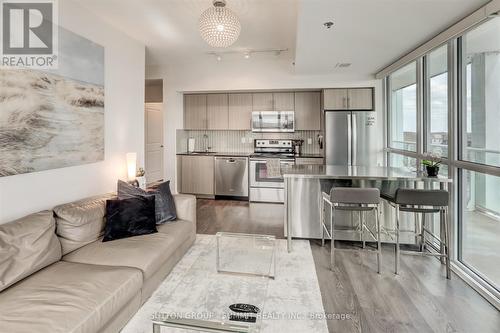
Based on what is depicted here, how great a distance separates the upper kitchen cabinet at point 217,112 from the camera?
625cm

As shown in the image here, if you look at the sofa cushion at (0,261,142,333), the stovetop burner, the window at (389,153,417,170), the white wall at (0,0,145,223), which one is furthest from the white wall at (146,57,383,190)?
the sofa cushion at (0,261,142,333)

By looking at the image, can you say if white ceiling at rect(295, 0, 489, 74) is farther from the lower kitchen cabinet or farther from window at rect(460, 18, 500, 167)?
the lower kitchen cabinet

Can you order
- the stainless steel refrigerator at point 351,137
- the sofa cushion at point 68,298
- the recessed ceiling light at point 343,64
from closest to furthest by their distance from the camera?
1. the sofa cushion at point 68,298
2. the recessed ceiling light at point 343,64
3. the stainless steel refrigerator at point 351,137

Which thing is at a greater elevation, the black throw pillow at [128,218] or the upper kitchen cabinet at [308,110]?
the upper kitchen cabinet at [308,110]

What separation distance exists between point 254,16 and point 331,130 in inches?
102

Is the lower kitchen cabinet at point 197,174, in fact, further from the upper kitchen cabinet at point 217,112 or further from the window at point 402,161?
the window at point 402,161

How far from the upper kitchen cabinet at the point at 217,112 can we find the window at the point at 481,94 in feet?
14.2

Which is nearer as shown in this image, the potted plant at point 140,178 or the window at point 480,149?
the window at point 480,149

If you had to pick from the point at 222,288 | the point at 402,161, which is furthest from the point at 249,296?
the point at 402,161

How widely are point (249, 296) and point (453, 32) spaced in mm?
3195

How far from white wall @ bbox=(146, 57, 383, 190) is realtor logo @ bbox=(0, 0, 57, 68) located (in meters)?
3.17

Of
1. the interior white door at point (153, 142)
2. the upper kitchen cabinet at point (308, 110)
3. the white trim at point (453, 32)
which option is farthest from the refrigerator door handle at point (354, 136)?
the interior white door at point (153, 142)

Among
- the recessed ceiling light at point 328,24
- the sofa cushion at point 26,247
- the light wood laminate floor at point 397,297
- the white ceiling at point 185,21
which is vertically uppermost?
the white ceiling at point 185,21

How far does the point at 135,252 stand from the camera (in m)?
2.28
